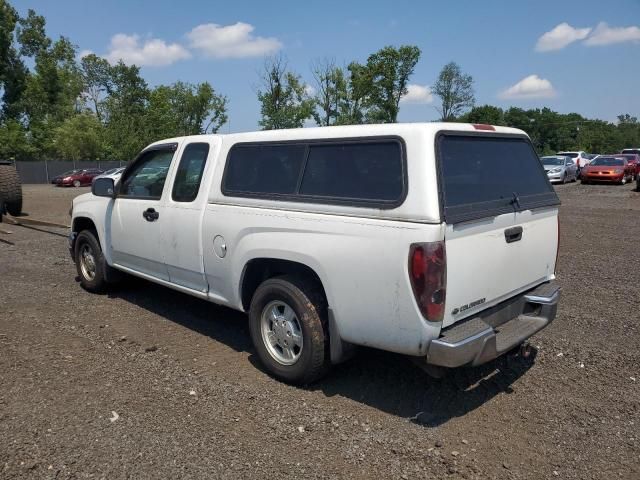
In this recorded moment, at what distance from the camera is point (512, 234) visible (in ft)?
11.9

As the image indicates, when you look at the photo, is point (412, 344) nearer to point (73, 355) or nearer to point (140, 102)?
point (73, 355)

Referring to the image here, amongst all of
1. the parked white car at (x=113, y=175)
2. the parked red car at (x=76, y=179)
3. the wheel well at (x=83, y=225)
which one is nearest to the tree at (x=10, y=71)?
the parked red car at (x=76, y=179)

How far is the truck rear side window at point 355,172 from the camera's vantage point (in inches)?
131

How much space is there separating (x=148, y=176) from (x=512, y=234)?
142 inches

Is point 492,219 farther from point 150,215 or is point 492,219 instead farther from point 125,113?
point 125,113

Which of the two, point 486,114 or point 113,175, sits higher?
point 486,114

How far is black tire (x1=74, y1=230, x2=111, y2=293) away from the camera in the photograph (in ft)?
20.0

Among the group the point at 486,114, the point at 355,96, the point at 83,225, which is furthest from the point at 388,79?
the point at 83,225

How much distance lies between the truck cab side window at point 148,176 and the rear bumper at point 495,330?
3.17m

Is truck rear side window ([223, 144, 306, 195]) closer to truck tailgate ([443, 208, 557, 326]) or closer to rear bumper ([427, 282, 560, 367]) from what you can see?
truck tailgate ([443, 208, 557, 326])

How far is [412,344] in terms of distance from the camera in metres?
3.17

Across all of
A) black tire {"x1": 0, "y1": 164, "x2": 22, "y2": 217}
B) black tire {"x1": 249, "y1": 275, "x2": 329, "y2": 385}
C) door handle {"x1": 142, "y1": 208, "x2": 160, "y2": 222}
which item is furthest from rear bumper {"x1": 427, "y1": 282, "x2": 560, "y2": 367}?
black tire {"x1": 0, "y1": 164, "x2": 22, "y2": 217}

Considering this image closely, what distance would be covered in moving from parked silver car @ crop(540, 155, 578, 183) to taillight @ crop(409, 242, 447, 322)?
2518cm

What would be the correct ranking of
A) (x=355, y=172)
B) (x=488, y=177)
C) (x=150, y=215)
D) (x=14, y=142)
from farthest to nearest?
1. (x=14, y=142)
2. (x=150, y=215)
3. (x=488, y=177)
4. (x=355, y=172)
